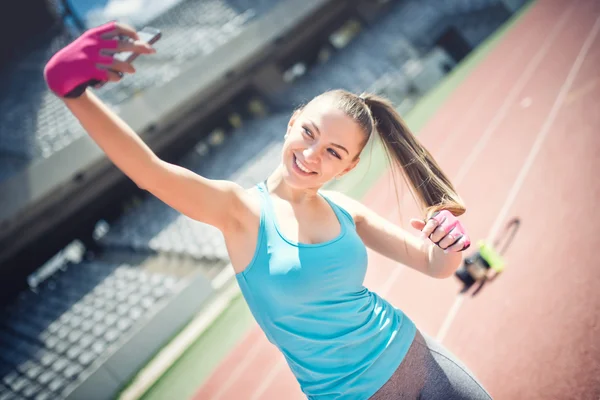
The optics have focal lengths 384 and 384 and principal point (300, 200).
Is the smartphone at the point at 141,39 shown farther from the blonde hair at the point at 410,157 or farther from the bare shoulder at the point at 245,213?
the blonde hair at the point at 410,157

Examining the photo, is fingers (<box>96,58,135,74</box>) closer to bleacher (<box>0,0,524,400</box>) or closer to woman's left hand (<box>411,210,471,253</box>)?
woman's left hand (<box>411,210,471,253</box>)

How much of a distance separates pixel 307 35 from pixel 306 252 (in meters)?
12.8

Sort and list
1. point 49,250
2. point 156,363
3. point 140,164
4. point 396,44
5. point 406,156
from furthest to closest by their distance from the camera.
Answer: point 396,44, point 49,250, point 156,363, point 406,156, point 140,164

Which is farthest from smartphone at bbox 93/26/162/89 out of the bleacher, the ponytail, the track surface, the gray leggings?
the bleacher

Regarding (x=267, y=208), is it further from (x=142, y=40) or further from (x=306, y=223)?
(x=142, y=40)

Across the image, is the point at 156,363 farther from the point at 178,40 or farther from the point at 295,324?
the point at 178,40

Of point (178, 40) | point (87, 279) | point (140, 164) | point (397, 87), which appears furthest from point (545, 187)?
point (178, 40)

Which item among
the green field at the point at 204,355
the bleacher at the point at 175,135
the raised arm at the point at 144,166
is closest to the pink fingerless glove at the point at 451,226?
the raised arm at the point at 144,166

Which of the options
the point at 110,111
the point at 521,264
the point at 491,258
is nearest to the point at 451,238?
the point at 110,111

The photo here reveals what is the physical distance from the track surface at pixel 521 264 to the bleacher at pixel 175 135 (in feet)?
8.33

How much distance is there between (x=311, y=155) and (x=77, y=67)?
81 centimetres

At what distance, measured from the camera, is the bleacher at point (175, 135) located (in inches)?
246

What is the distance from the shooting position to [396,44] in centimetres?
1414

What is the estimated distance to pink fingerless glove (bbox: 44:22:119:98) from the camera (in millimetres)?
1048
